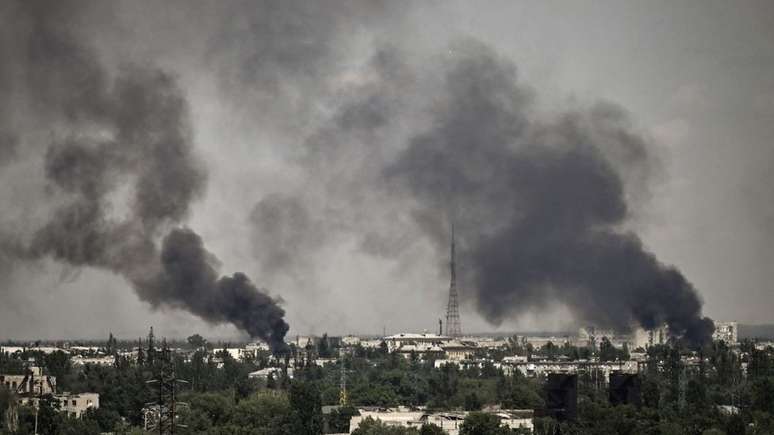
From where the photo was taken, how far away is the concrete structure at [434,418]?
6881cm

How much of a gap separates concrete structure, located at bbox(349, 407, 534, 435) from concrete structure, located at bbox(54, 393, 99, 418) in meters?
14.9

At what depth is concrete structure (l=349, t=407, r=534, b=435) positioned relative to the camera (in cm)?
6881

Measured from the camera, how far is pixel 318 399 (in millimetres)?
69938

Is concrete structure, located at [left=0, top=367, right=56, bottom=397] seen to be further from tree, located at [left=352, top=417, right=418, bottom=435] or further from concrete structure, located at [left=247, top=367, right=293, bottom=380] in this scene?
concrete structure, located at [left=247, top=367, right=293, bottom=380]

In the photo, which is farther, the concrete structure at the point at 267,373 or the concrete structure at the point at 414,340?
the concrete structure at the point at 414,340

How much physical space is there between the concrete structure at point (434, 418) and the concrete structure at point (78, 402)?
14891 mm

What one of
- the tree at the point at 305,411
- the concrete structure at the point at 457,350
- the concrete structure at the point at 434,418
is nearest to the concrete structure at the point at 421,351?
the concrete structure at the point at 457,350

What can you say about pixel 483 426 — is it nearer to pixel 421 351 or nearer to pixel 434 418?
pixel 434 418

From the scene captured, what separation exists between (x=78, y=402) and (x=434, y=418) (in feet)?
67.7

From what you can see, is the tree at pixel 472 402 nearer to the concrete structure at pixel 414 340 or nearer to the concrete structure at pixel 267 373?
the concrete structure at pixel 267 373

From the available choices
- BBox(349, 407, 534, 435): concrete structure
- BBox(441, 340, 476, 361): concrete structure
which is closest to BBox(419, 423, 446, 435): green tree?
BBox(349, 407, 534, 435): concrete structure

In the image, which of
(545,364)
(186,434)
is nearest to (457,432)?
(186,434)

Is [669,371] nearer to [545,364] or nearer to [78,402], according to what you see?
[545,364]

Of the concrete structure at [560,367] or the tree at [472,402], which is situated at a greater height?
the concrete structure at [560,367]
